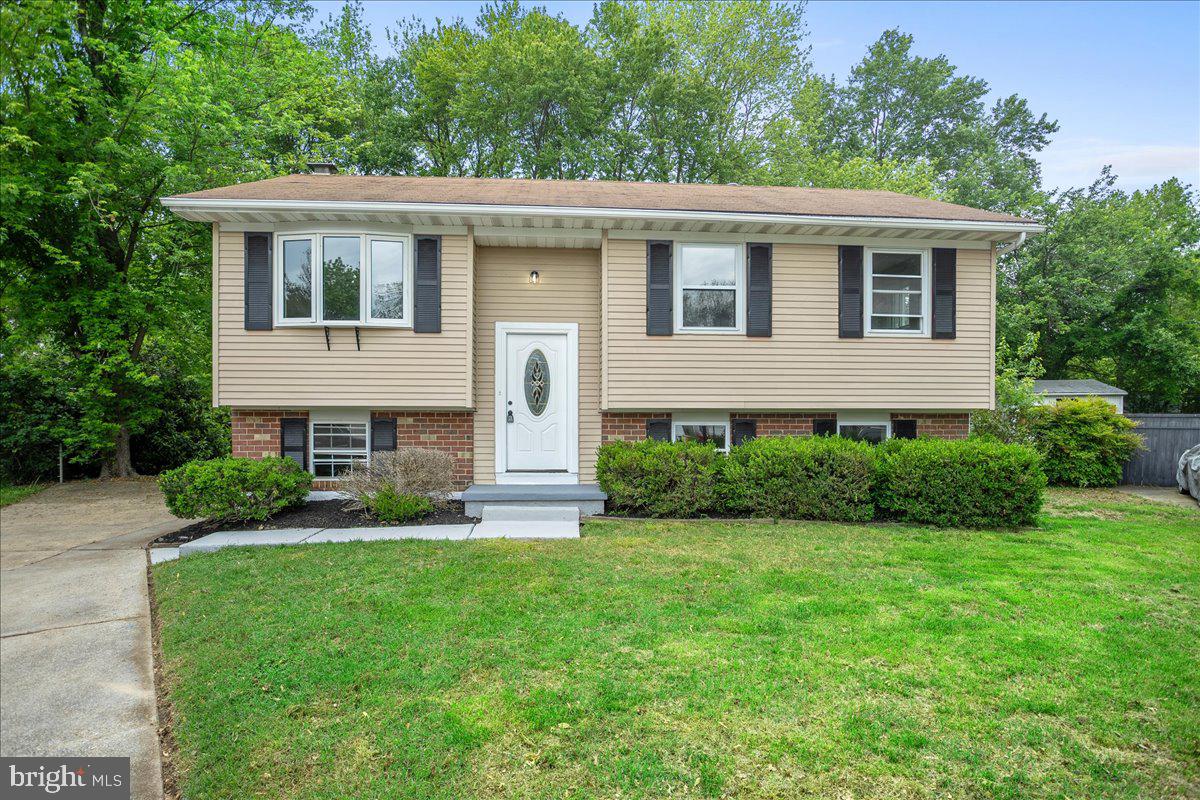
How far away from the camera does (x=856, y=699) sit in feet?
9.14

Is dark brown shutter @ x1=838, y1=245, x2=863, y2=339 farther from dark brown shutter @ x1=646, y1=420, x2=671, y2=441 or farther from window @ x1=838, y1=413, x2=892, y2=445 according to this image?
dark brown shutter @ x1=646, y1=420, x2=671, y2=441

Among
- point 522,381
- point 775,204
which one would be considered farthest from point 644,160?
point 522,381

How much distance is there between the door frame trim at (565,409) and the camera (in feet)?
26.6

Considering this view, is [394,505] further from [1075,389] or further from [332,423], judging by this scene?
[1075,389]

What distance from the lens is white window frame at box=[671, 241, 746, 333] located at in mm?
7906

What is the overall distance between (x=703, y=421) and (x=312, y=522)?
5344 millimetres

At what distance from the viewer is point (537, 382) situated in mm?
8242

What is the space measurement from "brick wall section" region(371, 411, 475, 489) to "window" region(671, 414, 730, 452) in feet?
9.92

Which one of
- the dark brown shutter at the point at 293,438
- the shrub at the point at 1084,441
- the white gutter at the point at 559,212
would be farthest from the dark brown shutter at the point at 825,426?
the dark brown shutter at the point at 293,438

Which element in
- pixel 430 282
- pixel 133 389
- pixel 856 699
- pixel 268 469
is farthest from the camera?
pixel 133 389

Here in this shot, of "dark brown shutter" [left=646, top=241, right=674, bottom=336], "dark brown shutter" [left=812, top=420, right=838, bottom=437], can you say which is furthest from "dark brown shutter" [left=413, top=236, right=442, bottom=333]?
"dark brown shutter" [left=812, top=420, right=838, bottom=437]

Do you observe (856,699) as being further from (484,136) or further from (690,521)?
(484,136)

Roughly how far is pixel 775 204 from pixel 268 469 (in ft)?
25.4

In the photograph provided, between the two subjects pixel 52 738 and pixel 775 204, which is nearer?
pixel 52 738
